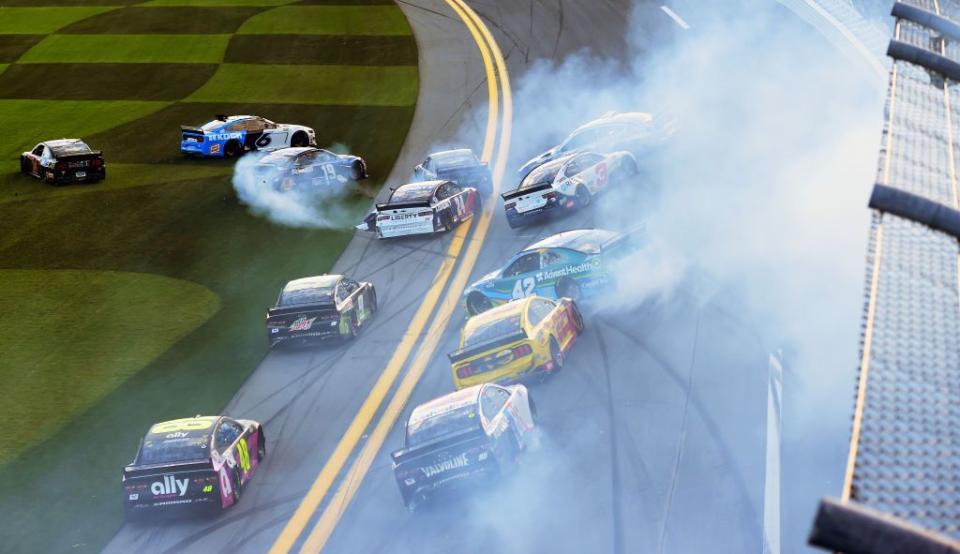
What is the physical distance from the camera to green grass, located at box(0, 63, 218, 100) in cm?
4732

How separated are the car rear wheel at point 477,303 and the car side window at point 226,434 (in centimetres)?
643

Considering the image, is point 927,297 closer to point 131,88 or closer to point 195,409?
point 195,409

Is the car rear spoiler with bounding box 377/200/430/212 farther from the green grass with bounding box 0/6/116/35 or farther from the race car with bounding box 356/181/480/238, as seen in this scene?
the green grass with bounding box 0/6/116/35

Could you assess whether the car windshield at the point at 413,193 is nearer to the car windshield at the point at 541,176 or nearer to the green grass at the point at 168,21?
the car windshield at the point at 541,176

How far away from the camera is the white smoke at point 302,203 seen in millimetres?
31944

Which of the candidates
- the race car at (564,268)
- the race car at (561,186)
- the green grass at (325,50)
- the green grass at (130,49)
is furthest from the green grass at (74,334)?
the green grass at (130,49)

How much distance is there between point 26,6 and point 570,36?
31.0 meters

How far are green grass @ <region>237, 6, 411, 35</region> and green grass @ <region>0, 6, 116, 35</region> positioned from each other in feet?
30.4

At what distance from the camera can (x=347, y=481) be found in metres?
18.4

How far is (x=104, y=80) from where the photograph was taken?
4912cm

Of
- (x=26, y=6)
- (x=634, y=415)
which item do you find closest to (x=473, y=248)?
(x=634, y=415)

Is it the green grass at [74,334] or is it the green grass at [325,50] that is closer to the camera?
the green grass at [74,334]

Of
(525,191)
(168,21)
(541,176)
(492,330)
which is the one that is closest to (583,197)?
(541,176)

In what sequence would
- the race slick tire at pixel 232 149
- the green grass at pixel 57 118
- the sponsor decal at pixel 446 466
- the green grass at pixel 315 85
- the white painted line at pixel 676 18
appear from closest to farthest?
the sponsor decal at pixel 446 466, the race slick tire at pixel 232 149, the green grass at pixel 57 118, the white painted line at pixel 676 18, the green grass at pixel 315 85
